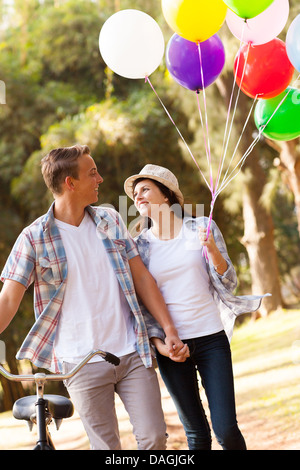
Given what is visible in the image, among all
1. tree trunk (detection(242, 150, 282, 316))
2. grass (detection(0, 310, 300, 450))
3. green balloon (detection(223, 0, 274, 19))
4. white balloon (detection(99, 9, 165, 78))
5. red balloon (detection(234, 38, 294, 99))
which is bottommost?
grass (detection(0, 310, 300, 450))

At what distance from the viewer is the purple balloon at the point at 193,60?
9.80ft

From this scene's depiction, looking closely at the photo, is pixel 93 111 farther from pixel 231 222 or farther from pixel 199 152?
pixel 231 222

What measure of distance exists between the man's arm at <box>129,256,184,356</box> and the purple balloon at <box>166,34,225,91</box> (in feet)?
3.46

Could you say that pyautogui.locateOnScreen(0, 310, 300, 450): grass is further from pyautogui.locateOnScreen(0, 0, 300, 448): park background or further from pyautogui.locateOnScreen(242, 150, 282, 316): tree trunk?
pyautogui.locateOnScreen(242, 150, 282, 316): tree trunk

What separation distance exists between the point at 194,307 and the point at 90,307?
0.45m

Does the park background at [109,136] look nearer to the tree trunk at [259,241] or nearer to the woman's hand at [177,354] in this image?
the tree trunk at [259,241]

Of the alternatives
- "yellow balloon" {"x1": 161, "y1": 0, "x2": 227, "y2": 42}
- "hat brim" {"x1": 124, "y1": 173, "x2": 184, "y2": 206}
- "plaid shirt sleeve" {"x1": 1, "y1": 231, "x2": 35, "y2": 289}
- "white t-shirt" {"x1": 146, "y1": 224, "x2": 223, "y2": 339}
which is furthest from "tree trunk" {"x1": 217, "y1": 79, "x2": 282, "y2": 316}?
"plaid shirt sleeve" {"x1": 1, "y1": 231, "x2": 35, "y2": 289}

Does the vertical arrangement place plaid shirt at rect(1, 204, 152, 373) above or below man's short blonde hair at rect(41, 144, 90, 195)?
below

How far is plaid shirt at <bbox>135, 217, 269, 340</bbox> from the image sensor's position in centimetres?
256

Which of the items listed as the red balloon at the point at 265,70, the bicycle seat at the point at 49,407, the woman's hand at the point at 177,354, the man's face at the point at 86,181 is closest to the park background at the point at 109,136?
the red balloon at the point at 265,70

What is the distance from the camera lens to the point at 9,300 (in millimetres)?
2258

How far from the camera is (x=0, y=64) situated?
10.4 meters

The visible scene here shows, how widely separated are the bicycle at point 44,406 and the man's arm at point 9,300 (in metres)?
0.30

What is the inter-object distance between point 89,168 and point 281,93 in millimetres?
1219
